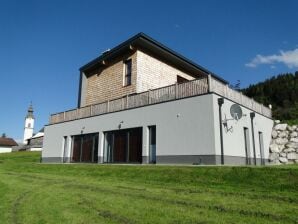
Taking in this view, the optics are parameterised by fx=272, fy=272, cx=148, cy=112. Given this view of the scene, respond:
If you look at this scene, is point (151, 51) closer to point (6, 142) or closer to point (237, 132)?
point (237, 132)

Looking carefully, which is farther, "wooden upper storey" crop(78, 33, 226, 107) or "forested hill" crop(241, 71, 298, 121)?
"forested hill" crop(241, 71, 298, 121)

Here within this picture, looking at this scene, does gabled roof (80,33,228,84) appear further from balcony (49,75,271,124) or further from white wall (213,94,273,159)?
white wall (213,94,273,159)

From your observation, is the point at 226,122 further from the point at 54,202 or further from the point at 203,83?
the point at 54,202

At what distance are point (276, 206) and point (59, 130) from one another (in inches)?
810

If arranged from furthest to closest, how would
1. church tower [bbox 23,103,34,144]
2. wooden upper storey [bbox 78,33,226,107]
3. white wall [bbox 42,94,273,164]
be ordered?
1. church tower [bbox 23,103,34,144]
2. wooden upper storey [bbox 78,33,226,107]
3. white wall [bbox 42,94,273,164]

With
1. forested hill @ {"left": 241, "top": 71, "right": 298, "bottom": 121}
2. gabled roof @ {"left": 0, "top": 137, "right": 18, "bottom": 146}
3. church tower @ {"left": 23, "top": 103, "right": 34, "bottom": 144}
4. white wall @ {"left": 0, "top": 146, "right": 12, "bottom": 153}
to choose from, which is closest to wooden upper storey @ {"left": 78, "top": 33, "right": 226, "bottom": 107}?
forested hill @ {"left": 241, "top": 71, "right": 298, "bottom": 121}

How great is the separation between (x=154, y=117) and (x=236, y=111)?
4.81 metres

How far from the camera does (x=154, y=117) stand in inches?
643

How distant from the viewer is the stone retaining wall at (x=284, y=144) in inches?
814

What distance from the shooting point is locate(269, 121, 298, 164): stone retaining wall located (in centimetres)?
Result: 2067

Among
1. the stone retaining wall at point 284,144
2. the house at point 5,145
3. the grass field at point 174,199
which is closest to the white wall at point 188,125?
the grass field at point 174,199

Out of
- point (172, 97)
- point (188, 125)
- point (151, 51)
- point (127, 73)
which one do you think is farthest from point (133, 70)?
point (188, 125)

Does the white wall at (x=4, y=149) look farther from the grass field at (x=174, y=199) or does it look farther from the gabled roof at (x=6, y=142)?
the grass field at (x=174, y=199)

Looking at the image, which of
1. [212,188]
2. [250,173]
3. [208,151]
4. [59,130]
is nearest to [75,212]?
[212,188]
